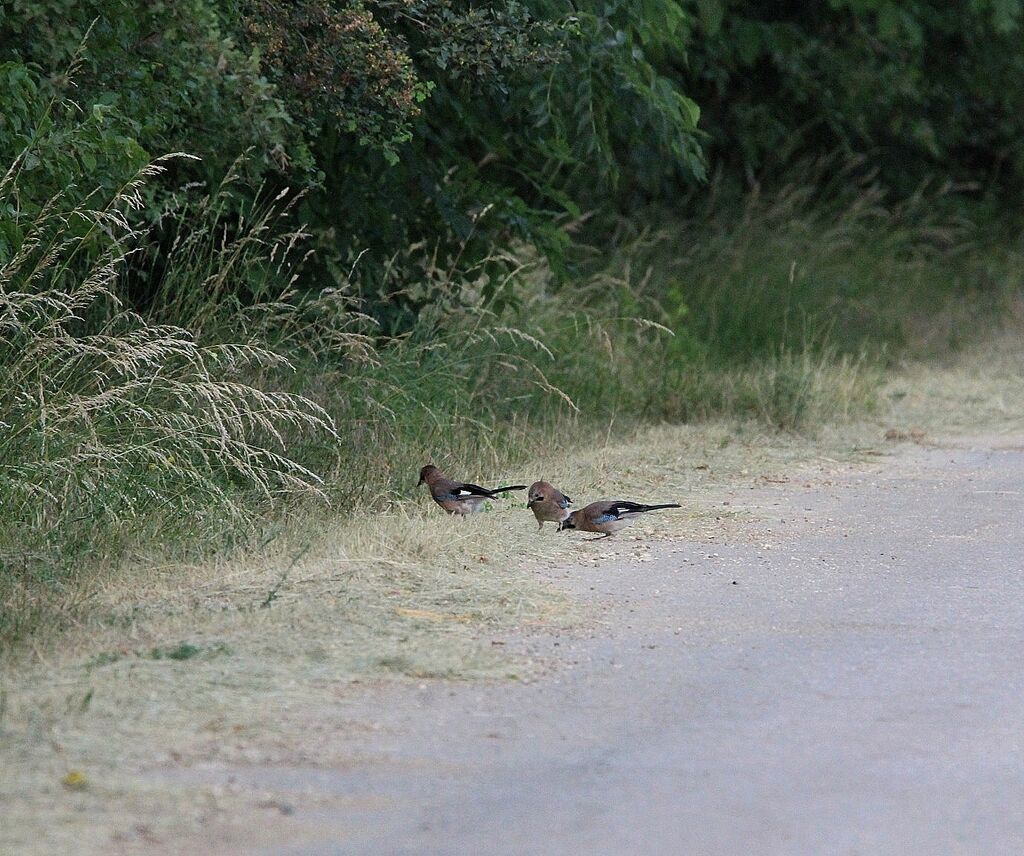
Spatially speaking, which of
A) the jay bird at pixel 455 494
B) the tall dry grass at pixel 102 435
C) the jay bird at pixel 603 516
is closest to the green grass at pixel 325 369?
the tall dry grass at pixel 102 435

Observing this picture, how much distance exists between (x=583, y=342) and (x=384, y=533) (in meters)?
4.20

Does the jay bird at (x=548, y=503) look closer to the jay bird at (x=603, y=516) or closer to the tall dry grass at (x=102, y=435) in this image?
the jay bird at (x=603, y=516)

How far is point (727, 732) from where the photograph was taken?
14.9ft

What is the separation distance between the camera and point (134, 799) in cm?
391

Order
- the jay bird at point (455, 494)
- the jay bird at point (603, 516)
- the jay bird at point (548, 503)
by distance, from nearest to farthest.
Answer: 1. the jay bird at point (603, 516)
2. the jay bird at point (548, 503)
3. the jay bird at point (455, 494)

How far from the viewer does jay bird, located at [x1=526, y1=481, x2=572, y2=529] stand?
23.7 ft

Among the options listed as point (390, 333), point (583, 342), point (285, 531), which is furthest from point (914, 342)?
point (285, 531)

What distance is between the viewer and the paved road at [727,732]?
12.7 feet

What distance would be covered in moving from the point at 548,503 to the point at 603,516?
296mm

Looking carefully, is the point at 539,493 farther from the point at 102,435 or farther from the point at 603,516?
the point at 102,435

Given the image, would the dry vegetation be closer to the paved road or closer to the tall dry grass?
the paved road

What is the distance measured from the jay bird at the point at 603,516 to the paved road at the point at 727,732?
41 centimetres

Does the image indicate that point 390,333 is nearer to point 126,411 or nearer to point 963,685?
point 126,411

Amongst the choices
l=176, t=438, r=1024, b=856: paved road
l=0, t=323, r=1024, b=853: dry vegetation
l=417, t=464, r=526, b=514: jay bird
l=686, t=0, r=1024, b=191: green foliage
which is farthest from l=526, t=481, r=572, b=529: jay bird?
l=686, t=0, r=1024, b=191: green foliage
